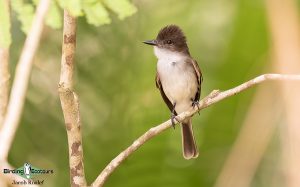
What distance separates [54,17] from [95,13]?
0.12 meters

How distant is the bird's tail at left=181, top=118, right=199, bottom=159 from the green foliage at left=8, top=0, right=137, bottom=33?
1445 millimetres

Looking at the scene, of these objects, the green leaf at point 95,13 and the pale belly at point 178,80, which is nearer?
the green leaf at point 95,13

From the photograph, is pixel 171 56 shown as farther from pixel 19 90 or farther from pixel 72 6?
pixel 19 90

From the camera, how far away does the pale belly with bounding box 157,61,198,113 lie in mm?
4453

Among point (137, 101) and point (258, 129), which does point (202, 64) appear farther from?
point (258, 129)

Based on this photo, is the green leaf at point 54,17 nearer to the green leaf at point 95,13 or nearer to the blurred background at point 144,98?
Answer: the green leaf at point 95,13

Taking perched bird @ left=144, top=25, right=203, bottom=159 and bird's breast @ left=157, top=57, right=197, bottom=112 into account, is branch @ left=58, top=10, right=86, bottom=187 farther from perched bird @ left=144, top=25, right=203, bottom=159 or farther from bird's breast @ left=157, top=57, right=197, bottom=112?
bird's breast @ left=157, top=57, right=197, bottom=112

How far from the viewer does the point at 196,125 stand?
3.59 m

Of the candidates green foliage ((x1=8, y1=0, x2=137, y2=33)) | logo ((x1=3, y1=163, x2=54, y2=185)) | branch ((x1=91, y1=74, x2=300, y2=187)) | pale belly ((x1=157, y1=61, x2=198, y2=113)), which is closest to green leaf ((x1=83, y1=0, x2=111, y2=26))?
green foliage ((x1=8, y1=0, x2=137, y2=33))

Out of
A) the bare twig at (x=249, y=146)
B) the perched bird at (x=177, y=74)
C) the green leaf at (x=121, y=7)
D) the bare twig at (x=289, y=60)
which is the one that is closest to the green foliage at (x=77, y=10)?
the green leaf at (x=121, y=7)

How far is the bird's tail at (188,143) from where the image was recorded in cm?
362

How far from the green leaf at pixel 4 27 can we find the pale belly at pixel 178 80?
2.57m

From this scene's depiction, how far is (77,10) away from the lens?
200 cm

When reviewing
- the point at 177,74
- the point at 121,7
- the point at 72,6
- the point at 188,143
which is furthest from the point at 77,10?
the point at 177,74
